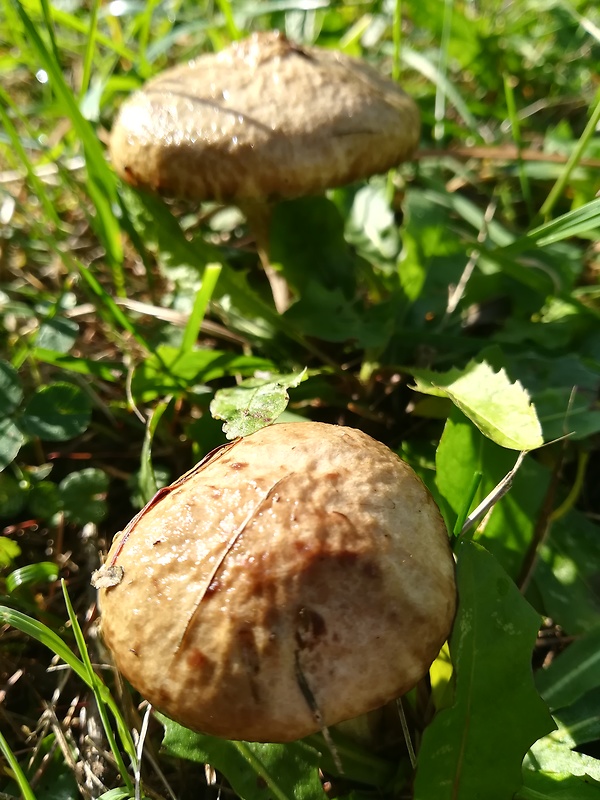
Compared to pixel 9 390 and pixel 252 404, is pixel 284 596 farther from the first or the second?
pixel 9 390

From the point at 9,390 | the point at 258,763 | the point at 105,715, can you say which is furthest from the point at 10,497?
the point at 258,763

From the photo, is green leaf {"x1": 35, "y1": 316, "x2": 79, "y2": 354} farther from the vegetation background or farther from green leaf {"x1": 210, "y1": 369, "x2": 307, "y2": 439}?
green leaf {"x1": 210, "y1": 369, "x2": 307, "y2": 439}

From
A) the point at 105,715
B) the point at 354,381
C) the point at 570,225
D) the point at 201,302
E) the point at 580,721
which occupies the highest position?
the point at 570,225

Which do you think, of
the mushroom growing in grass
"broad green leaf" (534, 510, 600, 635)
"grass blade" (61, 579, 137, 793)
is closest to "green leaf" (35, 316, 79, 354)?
the mushroom growing in grass

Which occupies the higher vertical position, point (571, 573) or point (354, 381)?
point (354, 381)

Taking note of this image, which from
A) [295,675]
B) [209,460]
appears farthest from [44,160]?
[295,675]

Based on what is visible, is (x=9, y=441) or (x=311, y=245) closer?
(x=9, y=441)

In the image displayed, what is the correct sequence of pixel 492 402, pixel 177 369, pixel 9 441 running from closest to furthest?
pixel 492 402 < pixel 9 441 < pixel 177 369

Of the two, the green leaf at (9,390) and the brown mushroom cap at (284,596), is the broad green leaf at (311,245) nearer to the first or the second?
the green leaf at (9,390)

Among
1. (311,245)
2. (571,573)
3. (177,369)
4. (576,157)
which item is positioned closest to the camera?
(571,573)
